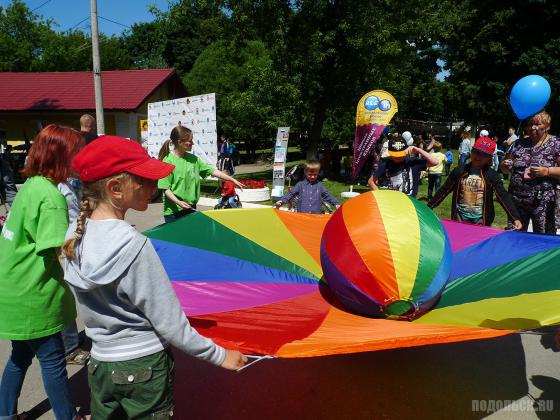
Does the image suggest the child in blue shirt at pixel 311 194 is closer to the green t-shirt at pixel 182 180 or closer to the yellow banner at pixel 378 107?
the green t-shirt at pixel 182 180

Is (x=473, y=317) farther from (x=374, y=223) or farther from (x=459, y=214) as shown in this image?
(x=459, y=214)

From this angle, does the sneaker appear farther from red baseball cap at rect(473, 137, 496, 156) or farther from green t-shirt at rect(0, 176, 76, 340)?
red baseball cap at rect(473, 137, 496, 156)

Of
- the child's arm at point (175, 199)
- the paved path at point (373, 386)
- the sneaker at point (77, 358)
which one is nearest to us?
the paved path at point (373, 386)

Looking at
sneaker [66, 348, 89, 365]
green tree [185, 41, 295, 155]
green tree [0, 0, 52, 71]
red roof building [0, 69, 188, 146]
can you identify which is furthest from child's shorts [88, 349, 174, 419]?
green tree [0, 0, 52, 71]

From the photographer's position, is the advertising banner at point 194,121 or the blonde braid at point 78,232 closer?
the blonde braid at point 78,232

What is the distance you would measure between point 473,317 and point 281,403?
144 centimetres

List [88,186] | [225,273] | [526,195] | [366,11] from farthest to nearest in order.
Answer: [366,11], [526,195], [225,273], [88,186]

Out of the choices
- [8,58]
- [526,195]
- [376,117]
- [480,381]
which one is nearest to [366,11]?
[376,117]

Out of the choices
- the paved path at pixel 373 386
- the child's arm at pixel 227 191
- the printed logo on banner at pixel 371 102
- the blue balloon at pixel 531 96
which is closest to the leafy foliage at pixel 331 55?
the printed logo on banner at pixel 371 102

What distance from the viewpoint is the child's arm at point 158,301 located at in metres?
1.67

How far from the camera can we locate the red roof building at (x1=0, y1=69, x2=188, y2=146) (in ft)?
67.6

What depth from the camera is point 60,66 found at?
112 ft

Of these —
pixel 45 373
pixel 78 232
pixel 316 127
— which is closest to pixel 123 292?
pixel 78 232

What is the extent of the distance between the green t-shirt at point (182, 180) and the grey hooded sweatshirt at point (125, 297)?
9.47ft
